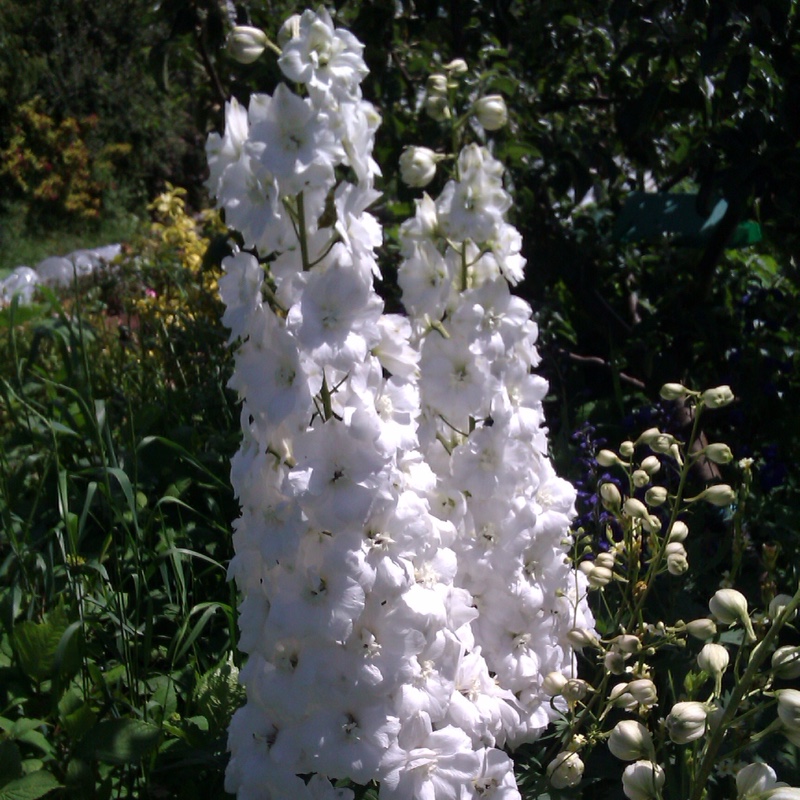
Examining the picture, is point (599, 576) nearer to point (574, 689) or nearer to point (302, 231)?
point (574, 689)

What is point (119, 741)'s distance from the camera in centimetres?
143

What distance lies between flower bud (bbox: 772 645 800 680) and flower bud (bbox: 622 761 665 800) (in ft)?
0.57

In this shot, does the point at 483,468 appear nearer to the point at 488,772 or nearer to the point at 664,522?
the point at 488,772

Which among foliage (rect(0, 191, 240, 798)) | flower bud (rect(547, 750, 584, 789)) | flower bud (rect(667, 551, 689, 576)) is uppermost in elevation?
flower bud (rect(667, 551, 689, 576))

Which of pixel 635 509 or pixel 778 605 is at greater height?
pixel 778 605

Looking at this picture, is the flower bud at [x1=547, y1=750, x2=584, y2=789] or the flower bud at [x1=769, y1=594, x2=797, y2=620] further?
the flower bud at [x1=547, y1=750, x2=584, y2=789]

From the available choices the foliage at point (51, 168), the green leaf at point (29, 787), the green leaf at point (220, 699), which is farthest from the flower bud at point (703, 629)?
the foliage at point (51, 168)

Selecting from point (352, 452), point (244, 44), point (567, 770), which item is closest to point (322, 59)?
point (244, 44)

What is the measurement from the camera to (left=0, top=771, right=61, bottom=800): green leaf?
1.38 meters

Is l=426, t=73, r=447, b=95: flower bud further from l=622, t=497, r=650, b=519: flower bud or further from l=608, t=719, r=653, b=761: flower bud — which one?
l=608, t=719, r=653, b=761: flower bud

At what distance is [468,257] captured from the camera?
1.28 meters

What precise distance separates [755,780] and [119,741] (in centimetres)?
99

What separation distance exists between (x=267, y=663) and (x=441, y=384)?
434 millimetres

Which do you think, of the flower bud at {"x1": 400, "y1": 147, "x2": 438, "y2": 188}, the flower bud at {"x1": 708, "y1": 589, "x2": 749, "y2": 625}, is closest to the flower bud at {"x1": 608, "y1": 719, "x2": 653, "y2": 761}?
the flower bud at {"x1": 708, "y1": 589, "x2": 749, "y2": 625}
